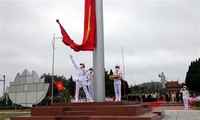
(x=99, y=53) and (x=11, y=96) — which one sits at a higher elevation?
(x=99, y=53)

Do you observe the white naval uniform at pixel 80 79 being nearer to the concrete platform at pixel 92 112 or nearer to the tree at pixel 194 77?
the concrete platform at pixel 92 112

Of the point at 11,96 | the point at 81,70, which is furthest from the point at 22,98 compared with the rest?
the point at 81,70

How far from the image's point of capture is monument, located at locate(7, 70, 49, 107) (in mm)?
20562

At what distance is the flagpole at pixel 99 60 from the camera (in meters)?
10.2

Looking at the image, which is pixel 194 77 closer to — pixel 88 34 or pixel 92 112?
pixel 88 34

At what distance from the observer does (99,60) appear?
10406mm

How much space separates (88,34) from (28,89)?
12.4 meters

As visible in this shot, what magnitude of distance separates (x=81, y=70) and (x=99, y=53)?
4.07 feet

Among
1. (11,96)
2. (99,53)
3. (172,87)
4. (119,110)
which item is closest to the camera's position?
(119,110)

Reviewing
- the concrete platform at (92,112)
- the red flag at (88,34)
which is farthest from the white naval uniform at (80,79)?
the concrete platform at (92,112)

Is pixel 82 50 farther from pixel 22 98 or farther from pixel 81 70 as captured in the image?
pixel 22 98

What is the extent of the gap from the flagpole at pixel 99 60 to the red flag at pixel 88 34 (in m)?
0.20

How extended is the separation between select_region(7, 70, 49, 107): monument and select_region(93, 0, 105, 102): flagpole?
10724mm

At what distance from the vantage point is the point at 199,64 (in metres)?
34.8
